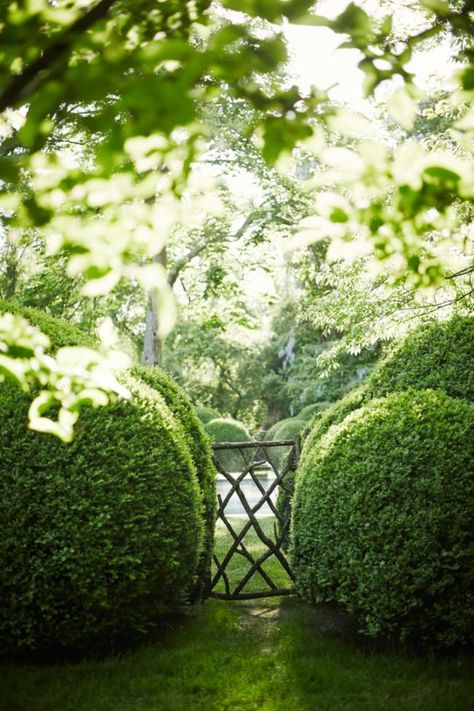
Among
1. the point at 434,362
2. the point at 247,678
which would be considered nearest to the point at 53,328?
the point at 247,678

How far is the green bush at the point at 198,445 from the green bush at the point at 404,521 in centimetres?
123

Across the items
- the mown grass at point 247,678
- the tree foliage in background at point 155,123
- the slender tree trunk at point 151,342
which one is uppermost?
the tree foliage in background at point 155,123

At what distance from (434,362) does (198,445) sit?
7.50 feet

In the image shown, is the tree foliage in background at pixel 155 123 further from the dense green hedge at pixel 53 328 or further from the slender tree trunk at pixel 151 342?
the slender tree trunk at pixel 151 342

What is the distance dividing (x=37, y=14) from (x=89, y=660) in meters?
4.34

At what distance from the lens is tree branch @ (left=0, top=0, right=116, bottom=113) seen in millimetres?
1375

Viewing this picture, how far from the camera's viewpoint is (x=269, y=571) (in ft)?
25.7

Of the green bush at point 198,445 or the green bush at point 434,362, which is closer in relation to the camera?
the green bush at point 434,362

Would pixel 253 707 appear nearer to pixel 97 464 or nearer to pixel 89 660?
pixel 89 660

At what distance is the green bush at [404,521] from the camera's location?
444 centimetres

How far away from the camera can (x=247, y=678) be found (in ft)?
14.7

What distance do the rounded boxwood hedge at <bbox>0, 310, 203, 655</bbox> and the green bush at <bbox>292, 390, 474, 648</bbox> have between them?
1.22m

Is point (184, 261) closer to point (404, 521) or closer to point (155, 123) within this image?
point (404, 521)

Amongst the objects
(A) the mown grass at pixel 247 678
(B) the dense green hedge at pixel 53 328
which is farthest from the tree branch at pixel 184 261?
(A) the mown grass at pixel 247 678
